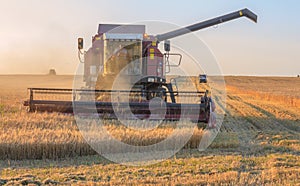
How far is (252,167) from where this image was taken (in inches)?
237

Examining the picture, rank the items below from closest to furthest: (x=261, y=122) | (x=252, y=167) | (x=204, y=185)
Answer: (x=204, y=185)
(x=252, y=167)
(x=261, y=122)

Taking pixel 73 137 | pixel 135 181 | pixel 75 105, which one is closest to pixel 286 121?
pixel 75 105

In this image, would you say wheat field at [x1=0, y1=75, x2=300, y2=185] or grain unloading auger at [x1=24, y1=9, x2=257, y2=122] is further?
grain unloading auger at [x1=24, y1=9, x2=257, y2=122]

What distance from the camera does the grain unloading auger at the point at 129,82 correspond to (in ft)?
33.3

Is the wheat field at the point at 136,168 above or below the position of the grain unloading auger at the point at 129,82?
below

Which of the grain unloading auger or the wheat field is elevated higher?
the grain unloading auger

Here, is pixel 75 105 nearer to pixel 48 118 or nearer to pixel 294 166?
pixel 48 118

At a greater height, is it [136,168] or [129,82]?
[129,82]

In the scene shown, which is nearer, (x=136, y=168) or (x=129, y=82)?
(x=136, y=168)

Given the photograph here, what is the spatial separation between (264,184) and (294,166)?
1.35 metres

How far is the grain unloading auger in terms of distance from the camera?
33.3 ft

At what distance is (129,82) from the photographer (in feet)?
39.1

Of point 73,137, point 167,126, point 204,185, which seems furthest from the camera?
point 167,126

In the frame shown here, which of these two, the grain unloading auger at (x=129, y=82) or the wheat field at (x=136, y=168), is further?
the grain unloading auger at (x=129, y=82)
